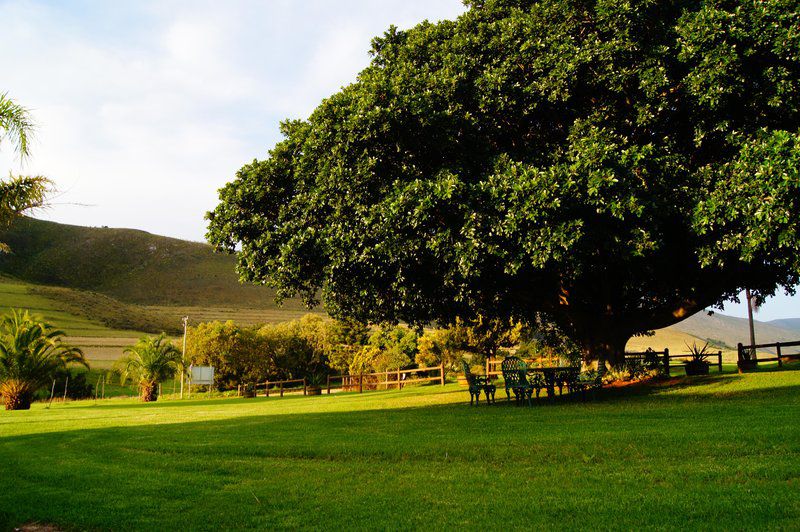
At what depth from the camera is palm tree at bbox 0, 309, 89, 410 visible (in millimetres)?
34406

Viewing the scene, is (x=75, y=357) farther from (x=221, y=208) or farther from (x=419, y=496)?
(x=419, y=496)

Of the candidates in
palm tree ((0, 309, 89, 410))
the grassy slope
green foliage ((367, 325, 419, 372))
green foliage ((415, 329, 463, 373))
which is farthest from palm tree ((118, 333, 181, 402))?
the grassy slope

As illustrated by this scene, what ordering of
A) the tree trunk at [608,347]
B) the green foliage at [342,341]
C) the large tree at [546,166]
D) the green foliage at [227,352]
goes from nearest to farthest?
the large tree at [546,166], the tree trunk at [608,347], the green foliage at [227,352], the green foliage at [342,341]

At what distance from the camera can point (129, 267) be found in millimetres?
168250

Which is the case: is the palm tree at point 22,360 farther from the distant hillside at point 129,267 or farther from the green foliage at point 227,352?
the distant hillside at point 129,267

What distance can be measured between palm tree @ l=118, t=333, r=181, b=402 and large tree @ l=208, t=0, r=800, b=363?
103 ft

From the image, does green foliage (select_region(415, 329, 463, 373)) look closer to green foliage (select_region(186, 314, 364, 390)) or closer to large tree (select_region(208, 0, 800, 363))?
green foliage (select_region(186, 314, 364, 390))

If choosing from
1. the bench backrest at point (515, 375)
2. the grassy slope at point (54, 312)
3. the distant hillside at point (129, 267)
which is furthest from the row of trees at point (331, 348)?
the distant hillside at point (129, 267)

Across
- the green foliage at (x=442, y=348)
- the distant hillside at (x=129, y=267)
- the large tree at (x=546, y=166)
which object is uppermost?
the distant hillside at (x=129, y=267)

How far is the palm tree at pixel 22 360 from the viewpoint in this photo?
34406mm

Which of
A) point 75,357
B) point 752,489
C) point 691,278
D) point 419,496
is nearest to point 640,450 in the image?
point 752,489

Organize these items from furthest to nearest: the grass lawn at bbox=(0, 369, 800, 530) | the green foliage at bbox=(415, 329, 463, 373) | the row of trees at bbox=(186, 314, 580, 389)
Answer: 1. the green foliage at bbox=(415, 329, 463, 373)
2. the row of trees at bbox=(186, 314, 580, 389)
3. the grass lawn at bbox=(0, 369, 800, 530)

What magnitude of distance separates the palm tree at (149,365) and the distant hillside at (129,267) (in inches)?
4078

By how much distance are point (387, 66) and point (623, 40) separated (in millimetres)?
8454
